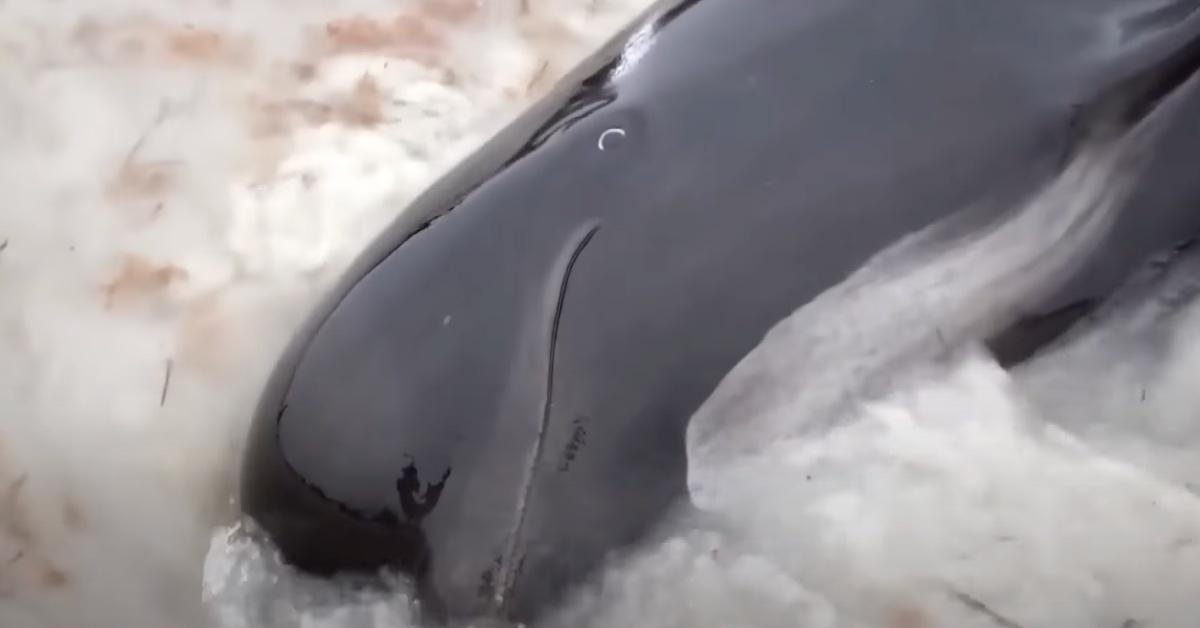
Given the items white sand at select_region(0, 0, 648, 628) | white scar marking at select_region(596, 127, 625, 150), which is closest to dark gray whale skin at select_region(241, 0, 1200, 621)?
white scar marking at select_region(596, 127, 625, 150)

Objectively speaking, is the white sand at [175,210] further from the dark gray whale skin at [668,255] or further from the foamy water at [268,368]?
the dark gray whale skin at [668,255]

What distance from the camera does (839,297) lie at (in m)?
0.46

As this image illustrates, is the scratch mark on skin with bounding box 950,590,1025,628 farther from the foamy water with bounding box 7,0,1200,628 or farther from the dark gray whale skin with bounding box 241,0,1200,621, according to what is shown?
the dark gray whale skin with bounding box 241,0,1200,621

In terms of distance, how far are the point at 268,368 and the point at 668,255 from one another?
24 centimetres

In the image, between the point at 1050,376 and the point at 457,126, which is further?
the point at 457,126

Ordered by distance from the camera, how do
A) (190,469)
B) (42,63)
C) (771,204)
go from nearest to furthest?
(771,204) → (190,469) → (42,63)

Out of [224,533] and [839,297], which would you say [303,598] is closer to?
[224,533]

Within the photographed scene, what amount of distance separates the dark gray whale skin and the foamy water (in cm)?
3

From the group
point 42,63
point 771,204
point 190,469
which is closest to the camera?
point 771,204

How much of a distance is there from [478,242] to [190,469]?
0.75 feet

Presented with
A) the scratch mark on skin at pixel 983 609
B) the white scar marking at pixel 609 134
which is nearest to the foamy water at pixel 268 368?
the scratch mark on skin at pixel 983 609

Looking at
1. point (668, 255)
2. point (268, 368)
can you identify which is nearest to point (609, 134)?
point (668, 255)

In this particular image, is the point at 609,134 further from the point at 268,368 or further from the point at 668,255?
the point at 268,368

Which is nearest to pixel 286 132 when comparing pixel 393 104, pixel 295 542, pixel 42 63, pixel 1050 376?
pixel 393 104
